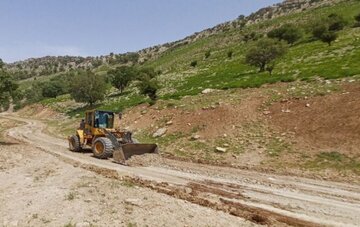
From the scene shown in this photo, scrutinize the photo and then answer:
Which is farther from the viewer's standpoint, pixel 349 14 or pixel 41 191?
pixel 349 14

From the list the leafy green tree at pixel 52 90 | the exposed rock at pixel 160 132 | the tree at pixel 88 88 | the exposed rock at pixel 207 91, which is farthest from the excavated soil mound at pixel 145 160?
the leafy green tree at pixel 52 90

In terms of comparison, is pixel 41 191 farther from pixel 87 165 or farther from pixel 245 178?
pixel 245 178

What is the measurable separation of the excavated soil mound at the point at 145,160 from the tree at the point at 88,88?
127ft

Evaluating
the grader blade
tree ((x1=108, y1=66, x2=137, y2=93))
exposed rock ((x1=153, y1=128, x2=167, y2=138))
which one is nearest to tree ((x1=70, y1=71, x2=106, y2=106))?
tree ((x1=108, y1=66, x2=137, y2=93))

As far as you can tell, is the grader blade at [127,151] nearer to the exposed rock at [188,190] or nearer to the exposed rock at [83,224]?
the exposed rock at [188,190]

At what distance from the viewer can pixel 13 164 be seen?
69.7 feet

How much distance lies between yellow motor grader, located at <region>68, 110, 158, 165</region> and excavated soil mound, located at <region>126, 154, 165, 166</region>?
38cm

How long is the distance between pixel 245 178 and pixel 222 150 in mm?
6809

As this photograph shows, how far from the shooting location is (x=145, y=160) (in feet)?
80.2

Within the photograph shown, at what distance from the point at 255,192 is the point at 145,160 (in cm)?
902

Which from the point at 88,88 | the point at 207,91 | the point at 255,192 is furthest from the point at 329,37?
the point at 255,192

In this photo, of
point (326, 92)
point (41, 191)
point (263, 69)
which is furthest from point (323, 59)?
point (41, 191)

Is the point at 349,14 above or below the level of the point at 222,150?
above

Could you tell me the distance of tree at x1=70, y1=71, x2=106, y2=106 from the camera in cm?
6194
